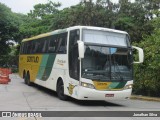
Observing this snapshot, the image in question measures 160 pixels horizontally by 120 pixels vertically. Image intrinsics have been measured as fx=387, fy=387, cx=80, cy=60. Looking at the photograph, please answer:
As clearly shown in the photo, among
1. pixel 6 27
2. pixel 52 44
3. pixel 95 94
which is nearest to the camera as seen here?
pixel 95 94

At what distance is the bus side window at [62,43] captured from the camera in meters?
17.6

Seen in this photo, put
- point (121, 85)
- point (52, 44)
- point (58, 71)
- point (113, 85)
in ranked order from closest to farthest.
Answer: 1. point (113, 85)
2. point (121, 85)
3. point (58, 71)
4. point (52, 44)

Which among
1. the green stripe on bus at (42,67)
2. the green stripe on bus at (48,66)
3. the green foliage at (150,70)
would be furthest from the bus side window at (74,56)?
the green foliage at (150,70)

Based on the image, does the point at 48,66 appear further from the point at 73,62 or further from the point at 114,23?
the point at 114,23

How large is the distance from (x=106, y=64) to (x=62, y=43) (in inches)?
121

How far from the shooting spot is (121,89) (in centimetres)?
1590

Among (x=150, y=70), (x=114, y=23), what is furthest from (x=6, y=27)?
(x=150, y=70)

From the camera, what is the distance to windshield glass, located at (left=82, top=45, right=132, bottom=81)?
15.5 meters

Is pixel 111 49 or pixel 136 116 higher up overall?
pixel 111 49

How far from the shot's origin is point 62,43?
18.0 m

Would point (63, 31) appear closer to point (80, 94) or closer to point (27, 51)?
point (80, 94)

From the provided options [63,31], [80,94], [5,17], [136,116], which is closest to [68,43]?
[63,31]

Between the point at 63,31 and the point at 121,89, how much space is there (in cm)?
419

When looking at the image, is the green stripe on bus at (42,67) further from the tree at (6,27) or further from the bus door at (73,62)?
the tree at (6,27)
